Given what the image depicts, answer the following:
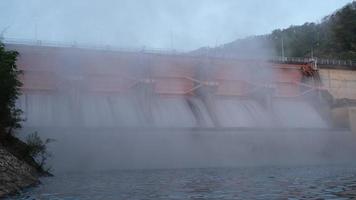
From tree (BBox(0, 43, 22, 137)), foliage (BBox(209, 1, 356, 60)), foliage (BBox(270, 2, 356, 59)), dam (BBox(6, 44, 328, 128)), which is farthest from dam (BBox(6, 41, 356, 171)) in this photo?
tree (BBox(0, 43, 22, 137))

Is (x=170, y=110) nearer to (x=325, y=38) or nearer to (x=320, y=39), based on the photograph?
(x=320, y=39)

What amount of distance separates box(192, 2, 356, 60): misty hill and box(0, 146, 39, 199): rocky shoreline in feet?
60.7

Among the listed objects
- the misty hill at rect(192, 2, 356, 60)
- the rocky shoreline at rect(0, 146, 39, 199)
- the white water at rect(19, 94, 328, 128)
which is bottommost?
the rocky shoreline at rect(0, 146, 39, 199)

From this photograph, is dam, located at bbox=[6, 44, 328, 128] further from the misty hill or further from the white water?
the misty hill

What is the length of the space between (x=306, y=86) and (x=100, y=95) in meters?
Result: 17.2

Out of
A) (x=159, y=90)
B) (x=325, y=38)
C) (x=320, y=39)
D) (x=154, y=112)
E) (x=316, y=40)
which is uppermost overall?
(x=325, y=38)

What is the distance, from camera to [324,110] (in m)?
40.7

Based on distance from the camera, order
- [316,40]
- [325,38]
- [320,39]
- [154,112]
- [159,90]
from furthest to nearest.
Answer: [325,38], [320,39], [316,40], [159,90], [154,112]

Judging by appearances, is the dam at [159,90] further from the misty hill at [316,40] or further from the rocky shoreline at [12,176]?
the rocky shoreline at [12,176]

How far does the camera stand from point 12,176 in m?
13.8

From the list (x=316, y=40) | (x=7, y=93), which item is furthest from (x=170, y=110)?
(x=316, y=40)

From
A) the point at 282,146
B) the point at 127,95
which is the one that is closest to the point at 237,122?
the point at 282,146

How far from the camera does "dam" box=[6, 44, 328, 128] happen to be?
31.0 metres

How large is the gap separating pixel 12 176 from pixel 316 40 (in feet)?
121
